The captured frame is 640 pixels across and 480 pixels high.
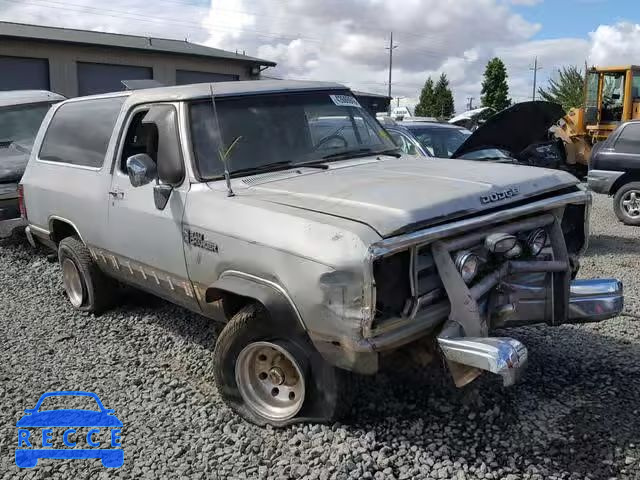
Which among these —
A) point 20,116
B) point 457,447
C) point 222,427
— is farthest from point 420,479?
point 20,116

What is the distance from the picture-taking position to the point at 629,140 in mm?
10336

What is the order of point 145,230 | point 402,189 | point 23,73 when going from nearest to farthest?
1. point 402,189
2. point 145,230
3. point 23,73

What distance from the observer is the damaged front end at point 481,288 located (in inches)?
115

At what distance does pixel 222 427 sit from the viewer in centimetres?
357

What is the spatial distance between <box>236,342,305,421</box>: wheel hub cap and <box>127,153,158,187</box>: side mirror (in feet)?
4.30

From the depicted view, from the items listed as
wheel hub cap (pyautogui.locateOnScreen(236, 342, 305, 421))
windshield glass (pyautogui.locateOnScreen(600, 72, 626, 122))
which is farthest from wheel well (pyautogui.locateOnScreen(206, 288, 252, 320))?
windshield glass (pyautogui.locateOnScreen(600, 72, 626, 122))

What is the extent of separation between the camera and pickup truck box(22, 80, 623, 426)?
296 cm

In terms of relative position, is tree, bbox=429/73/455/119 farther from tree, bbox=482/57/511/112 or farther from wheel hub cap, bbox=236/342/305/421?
wheel hub cap, bbox=236/342/305/421

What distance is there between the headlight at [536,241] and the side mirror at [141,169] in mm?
2363

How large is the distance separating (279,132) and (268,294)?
1494 mm

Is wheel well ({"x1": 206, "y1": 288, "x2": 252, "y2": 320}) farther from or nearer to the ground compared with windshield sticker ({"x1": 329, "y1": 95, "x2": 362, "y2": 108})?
nearer to the ground

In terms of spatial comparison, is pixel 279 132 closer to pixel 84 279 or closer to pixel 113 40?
pixel 84 279

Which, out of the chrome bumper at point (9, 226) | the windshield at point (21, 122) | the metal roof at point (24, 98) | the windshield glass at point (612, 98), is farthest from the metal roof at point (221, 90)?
the windshield glass at point (612, 98)

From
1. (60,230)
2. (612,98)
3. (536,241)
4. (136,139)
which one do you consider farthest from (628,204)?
(60,230)
